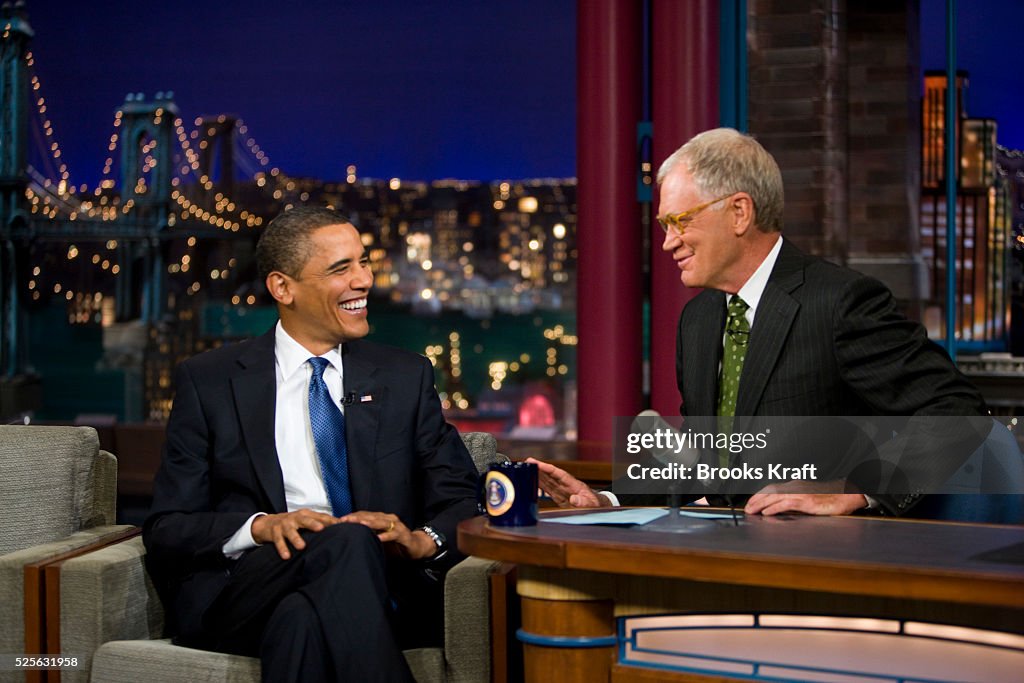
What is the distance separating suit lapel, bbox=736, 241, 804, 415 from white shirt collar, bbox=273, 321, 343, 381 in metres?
0.84

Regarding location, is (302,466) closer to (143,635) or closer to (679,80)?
(143,635)

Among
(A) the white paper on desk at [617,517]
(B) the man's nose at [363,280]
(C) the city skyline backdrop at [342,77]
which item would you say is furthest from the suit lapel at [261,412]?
(C) the city skyline backdrop at [342,77]

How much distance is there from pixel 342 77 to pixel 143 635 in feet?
15.7

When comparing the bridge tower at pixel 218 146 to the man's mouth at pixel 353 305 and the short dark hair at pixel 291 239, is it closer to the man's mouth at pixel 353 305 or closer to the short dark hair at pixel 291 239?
the short dark hair at pixel 291 239

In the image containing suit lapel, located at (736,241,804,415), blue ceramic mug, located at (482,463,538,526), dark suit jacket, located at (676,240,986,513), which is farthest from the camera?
suit lapel, located at (736,241,804,415)

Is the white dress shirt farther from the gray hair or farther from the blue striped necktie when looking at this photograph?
the gray hair

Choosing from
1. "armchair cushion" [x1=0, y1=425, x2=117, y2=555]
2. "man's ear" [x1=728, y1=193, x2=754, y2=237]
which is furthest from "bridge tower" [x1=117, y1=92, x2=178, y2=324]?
"man's ear" [x1=728, y1=193, x2=754, y2=237]

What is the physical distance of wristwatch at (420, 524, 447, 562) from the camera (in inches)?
90.5

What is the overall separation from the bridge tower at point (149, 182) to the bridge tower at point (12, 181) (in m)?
0.58

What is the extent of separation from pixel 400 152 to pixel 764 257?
15.1 feet

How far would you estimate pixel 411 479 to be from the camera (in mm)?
2465

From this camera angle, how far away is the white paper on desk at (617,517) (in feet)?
6.08

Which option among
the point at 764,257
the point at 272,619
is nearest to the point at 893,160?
the point at 764,257

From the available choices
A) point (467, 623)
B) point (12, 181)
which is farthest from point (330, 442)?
point (12, 181)
